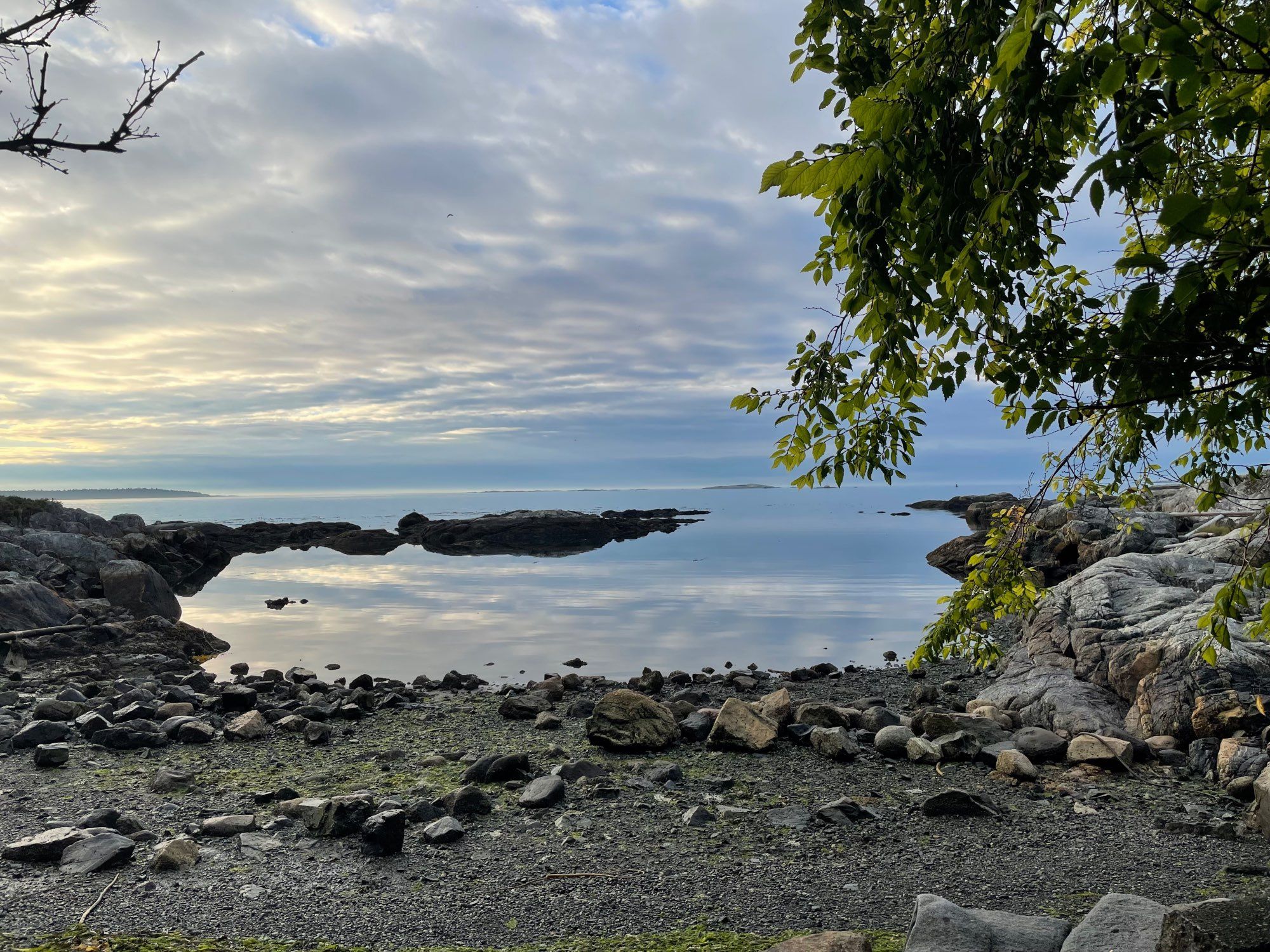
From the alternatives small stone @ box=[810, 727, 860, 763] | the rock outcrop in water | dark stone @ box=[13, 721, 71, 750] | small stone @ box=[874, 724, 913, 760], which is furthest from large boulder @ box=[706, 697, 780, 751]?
the rock outcrop in water

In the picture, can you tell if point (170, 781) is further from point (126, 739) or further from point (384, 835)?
point (384, 835)

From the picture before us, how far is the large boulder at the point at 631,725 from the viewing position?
962 cm

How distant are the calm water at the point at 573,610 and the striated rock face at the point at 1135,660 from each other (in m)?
6.64

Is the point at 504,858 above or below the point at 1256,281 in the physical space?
below

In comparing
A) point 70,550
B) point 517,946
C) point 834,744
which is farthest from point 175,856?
point 70,550

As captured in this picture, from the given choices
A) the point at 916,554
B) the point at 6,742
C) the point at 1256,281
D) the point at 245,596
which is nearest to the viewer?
the point at 1256,281

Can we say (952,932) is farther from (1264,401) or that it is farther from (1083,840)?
(1264,401)

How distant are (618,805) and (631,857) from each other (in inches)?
50.1

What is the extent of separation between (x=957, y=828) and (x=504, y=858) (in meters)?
4.03

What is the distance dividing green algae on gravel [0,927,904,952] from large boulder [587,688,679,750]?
4.39 meters

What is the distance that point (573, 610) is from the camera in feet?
93.2

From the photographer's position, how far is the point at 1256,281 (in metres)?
3.49

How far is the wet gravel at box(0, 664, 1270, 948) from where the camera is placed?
5.46 metres

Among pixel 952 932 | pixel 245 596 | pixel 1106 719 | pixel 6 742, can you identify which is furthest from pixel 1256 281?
pixel 245 596
